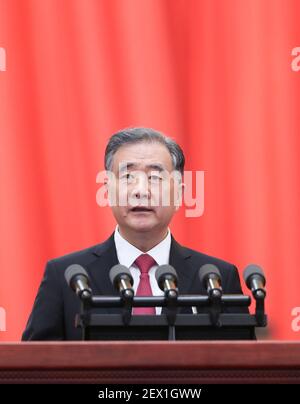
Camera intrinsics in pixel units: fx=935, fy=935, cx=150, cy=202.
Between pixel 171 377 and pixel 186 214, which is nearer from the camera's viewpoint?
pixel 171 377

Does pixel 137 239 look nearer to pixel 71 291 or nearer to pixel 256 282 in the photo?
pixel 71 291

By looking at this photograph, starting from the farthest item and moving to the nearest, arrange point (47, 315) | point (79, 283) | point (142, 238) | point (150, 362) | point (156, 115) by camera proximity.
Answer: point (156, 115) → point (142, 238) → point (47, 315) → point (79, 283) → point (150, 362)

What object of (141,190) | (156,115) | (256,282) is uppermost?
(156,115)

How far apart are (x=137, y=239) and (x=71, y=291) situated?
17 centimetres

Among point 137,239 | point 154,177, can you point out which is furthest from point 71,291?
point 154,177

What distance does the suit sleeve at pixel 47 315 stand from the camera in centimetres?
171

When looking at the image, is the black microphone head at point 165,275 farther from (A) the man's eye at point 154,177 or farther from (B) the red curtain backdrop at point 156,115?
(B) the red curtain backdrop at point 156,115

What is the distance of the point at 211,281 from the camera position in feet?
4.39

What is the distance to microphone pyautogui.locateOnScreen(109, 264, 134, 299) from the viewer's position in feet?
4.22

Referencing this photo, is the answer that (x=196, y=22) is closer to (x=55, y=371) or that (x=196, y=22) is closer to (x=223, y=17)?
(x=223, y=17)

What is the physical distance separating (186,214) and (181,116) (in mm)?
249

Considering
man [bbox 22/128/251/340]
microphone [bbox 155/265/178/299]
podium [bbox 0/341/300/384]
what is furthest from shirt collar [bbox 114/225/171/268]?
podium [bbox 0/341/300/384]

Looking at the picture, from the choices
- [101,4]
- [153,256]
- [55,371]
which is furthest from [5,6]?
[55,371]

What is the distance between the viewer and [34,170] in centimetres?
228
